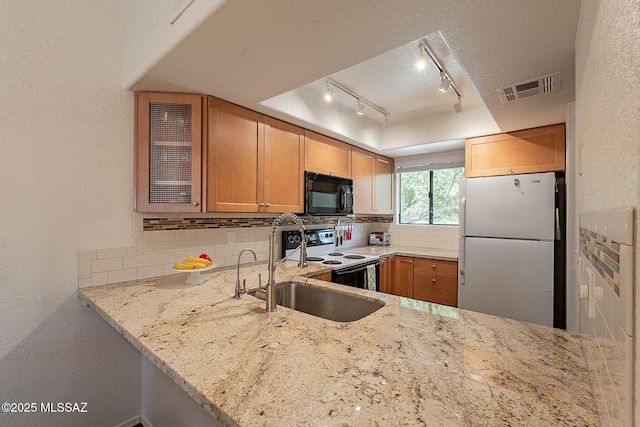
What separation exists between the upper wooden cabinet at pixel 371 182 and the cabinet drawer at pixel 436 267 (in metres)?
0.85

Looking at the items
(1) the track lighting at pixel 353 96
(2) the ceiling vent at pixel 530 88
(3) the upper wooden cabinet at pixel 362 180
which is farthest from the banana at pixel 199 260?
(2) the ceiling vent at pixel 530 88

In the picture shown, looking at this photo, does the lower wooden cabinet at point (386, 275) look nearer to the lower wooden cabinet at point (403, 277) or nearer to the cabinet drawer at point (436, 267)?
the lower wooden cabinet at point (403, 277)

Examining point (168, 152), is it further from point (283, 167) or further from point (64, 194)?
A: point (283, 167)

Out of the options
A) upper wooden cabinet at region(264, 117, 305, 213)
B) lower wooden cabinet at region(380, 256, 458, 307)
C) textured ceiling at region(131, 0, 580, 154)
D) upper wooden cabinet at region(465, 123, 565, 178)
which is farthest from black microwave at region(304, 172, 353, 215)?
upper wooden cabinet at region(465, 123, 565, 178)

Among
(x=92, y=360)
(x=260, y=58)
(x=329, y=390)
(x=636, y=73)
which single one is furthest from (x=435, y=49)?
(x=92, y=360)

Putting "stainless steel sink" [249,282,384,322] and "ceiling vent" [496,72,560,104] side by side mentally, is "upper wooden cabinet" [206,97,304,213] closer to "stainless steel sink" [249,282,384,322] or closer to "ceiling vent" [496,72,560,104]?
"stainless steel sink" [249,282,384,322]

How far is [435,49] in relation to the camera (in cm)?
194

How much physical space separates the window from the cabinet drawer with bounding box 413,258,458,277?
762 millimetres

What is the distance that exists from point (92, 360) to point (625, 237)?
93.9 inches

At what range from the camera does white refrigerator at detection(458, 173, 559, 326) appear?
2291 millimetres

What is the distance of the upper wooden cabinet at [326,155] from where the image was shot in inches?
108

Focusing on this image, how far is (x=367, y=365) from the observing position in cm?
85

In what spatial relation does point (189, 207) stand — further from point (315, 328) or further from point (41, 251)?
point (315, 328)

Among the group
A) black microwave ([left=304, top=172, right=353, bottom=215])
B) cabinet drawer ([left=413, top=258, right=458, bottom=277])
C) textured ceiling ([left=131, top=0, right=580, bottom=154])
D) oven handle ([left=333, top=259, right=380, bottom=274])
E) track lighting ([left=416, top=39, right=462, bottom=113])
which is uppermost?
track lighting ([left=416, top=39, right=462, bottom=113])
